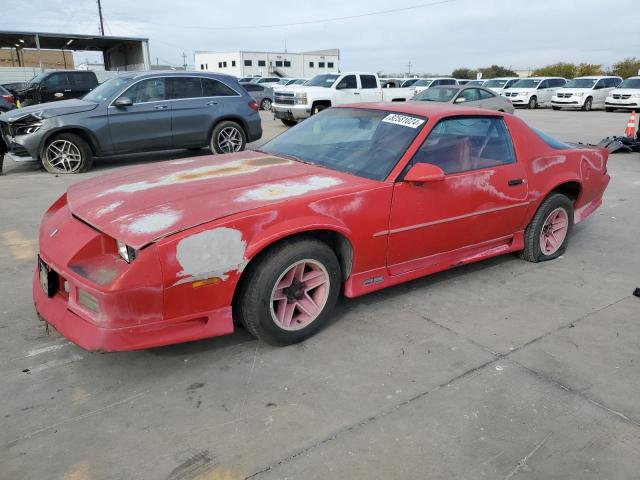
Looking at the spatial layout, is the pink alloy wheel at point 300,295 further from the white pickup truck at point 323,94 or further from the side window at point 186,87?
the white pickup truck at point 323,94

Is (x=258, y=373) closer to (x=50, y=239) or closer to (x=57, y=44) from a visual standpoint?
(x=50, y=239)

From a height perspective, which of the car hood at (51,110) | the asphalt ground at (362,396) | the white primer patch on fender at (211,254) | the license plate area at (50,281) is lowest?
the asphalt ground at (362,396)

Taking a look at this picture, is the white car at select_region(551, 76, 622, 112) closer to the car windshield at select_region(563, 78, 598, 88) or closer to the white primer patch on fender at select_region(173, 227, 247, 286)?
the car windshield at select_region(563, 78, 598, 88)

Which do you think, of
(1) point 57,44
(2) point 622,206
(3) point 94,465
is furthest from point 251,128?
(1) point 57,44

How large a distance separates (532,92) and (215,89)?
71.2 feet

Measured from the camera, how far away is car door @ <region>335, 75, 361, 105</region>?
1652 centimetres

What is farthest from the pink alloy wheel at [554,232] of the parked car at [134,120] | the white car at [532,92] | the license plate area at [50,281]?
the white car at [532,92]

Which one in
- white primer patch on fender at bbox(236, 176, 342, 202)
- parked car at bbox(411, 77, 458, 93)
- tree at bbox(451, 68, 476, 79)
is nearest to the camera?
white primer patch on fender at bbox(236, 176, 342, 202)

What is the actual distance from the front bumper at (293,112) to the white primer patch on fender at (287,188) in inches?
502

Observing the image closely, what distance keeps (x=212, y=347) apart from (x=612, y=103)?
25.7 metres

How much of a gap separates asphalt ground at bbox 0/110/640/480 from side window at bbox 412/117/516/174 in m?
1.04

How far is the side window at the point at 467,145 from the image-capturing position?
12.3 feet

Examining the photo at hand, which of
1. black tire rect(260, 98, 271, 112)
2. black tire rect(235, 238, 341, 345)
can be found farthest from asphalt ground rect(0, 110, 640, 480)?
black tire rect(260, 98, 271, 112)

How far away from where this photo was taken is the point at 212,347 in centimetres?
320
